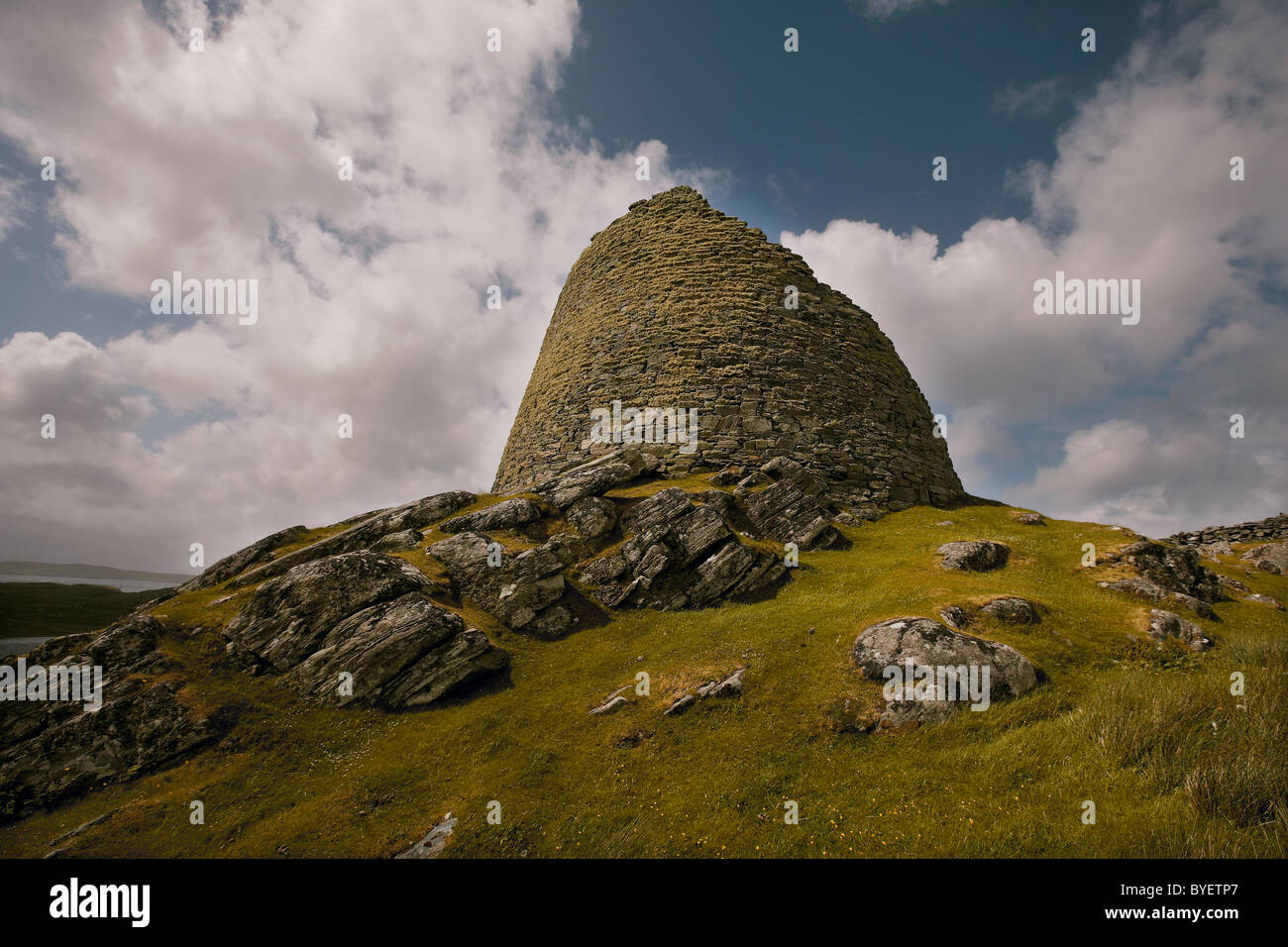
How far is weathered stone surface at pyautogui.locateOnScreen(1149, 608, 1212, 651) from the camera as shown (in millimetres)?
12797

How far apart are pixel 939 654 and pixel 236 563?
83.0 ft

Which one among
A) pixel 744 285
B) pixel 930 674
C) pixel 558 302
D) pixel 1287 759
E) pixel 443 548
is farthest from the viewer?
pixel 558 302

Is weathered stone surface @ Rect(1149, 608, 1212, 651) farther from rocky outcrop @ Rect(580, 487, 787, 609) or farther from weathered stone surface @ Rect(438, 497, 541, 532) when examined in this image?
weathered stone surface @ Rect(438, 497, 541, 532)

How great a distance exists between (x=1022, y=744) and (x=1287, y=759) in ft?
12.6

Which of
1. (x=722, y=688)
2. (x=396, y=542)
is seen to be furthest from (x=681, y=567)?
(x=396, y=542)

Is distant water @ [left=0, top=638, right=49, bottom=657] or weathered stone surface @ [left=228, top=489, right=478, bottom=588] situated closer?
weathered stone surface @ [left=228, top=489, right=478, bottom=588]

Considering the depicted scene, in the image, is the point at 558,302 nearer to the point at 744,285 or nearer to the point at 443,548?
the point at 744,285

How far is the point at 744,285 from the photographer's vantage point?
3038 cm

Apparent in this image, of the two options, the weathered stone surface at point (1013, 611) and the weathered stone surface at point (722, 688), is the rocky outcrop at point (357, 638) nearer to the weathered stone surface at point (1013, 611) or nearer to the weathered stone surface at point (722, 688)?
the weathered stone surface at point (722, 688)

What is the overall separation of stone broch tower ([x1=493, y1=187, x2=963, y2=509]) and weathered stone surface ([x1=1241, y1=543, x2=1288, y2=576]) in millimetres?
13393

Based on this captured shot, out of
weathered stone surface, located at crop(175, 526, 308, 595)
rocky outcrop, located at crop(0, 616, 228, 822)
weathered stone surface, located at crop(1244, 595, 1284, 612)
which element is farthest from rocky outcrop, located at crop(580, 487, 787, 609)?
weathered stone surface, located at crop(1244, 595, 1284, 612)
